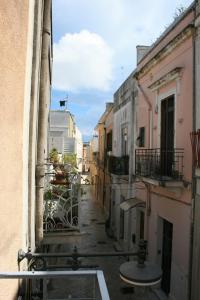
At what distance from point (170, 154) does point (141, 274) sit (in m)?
5.74

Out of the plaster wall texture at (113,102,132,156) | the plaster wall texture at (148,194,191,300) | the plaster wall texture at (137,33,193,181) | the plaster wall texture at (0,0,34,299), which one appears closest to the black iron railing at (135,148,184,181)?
the plaster wall texture at (137,33,193,181)

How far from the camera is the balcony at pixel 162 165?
31.0 feet

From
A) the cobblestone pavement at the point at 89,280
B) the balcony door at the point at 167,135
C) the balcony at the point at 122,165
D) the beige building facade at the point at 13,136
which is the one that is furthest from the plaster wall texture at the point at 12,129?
the balcony at the point at 122,165

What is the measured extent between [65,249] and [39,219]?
30.7 ft

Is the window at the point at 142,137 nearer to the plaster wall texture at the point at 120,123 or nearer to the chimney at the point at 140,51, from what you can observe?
the plaster wall texture at the point at 120,123

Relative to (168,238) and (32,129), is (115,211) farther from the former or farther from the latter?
(32,129)

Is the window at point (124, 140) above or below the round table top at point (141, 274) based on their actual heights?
above

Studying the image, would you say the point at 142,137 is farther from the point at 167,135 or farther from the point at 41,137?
the point at 41,137

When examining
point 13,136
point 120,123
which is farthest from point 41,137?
point 120,123

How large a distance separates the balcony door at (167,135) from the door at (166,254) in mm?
1771

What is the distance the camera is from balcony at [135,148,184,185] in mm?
9438

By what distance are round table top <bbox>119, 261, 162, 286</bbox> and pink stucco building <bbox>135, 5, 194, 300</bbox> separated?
13.2ft

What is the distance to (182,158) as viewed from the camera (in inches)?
368

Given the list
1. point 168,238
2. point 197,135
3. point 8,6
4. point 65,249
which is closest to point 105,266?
point 65,249
